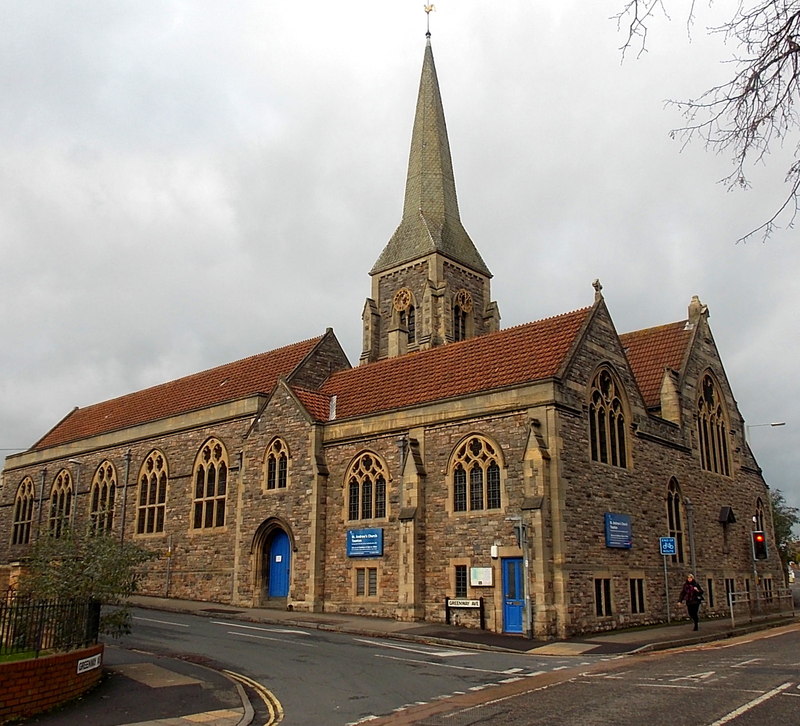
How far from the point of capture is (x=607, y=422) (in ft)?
86.9

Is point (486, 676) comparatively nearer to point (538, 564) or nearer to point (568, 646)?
point (568, 646)

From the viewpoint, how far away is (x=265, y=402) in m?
31.9

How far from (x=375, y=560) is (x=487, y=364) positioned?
7.64 meters

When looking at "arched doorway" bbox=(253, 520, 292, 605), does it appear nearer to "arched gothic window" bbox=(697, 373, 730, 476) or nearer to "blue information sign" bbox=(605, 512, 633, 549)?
"blue information sign" bbox=(605, 512, 633, 549)

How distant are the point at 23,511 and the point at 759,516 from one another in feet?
128

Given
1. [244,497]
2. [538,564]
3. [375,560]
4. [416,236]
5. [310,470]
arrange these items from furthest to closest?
[416,236]
[244,497]
[310,470]
[375,560]
[538,564]

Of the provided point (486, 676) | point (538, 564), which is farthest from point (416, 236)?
point (486, 676)

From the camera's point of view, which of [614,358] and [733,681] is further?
[614,358]

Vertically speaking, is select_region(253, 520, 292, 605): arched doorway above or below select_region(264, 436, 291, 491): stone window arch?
below

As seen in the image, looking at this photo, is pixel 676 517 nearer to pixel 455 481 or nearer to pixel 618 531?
pixel 618 531

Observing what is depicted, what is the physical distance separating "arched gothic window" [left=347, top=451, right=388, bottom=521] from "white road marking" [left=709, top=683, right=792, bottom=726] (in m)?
16.2

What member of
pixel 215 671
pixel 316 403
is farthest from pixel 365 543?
pixel 215 671

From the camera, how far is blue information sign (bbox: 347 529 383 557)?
2655cm

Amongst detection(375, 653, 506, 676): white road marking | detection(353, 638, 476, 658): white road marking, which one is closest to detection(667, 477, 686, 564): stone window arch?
detection(353, 638, 476, 658): white road marking
